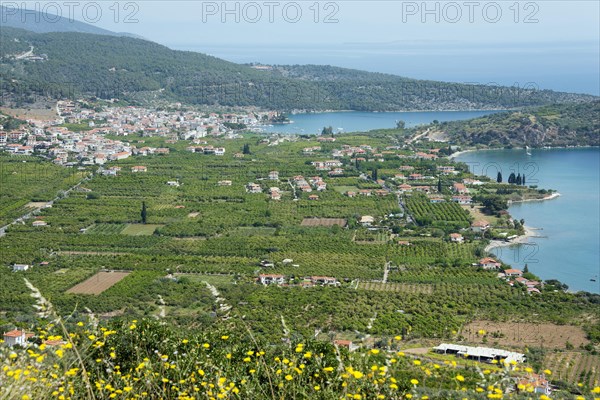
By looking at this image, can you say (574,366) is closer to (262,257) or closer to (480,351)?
(480,351)

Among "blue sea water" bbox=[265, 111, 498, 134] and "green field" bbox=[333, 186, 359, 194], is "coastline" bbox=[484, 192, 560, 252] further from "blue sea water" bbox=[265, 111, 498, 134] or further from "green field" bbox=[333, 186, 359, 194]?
"blue sea water" bbox=[265, 111, 498, 134]

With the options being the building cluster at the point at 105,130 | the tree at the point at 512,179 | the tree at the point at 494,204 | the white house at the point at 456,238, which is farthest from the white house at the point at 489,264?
the building cluster at the point at 105,130

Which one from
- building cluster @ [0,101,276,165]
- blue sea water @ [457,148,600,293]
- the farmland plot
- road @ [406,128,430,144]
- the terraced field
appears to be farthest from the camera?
road @ [406,128,430,144]

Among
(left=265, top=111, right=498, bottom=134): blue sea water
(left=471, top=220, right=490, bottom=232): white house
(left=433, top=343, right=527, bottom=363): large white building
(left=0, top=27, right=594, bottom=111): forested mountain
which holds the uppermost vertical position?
(left=0, top=27, right=594, bottom=111): forested mountain

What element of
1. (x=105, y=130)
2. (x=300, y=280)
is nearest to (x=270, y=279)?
(x=300, y=280)

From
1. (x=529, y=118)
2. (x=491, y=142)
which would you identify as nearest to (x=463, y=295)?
(x=491, y=142)

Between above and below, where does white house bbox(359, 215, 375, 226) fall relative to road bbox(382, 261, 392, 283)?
above

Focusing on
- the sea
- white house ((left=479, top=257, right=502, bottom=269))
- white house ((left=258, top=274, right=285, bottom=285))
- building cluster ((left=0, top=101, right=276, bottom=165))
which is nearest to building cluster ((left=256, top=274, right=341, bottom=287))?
white house ((left=258, top=274, right=285, bottom=285))

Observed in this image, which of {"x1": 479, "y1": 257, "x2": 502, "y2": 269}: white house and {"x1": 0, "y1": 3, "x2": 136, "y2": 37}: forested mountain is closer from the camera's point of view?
{"x1": 479, "y1": 257, "x2": 502, "y2": 269}: white house
